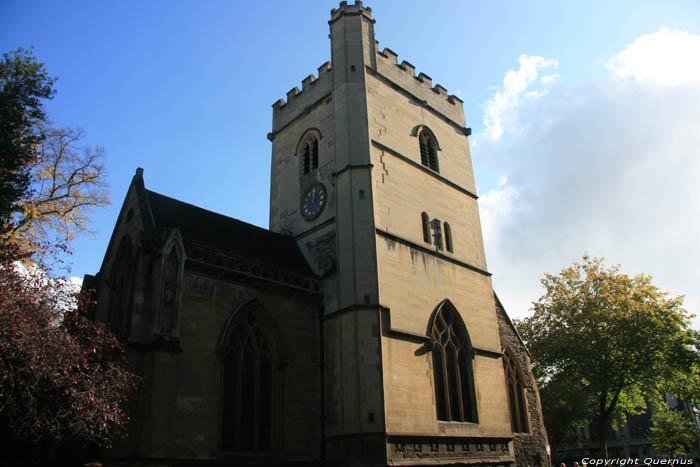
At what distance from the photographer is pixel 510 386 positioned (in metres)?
20.5

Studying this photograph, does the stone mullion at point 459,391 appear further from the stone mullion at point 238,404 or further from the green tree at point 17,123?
the green tree at point 17,123

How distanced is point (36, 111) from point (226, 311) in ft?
30.6

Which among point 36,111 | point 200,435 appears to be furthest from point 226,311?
point 36,111

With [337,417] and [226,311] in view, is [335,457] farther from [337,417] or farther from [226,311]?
[226,311]

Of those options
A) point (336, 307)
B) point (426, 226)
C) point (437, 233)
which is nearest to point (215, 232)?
point (336, 307)

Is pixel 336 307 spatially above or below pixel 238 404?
above

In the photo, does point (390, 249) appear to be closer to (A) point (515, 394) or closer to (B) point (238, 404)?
(B) point (238, 404)

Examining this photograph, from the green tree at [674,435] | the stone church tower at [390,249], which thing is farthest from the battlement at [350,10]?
→ the green tree at [674,435]

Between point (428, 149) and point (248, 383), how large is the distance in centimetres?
1247

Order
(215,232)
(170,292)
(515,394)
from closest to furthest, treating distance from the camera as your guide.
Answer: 1. (170,292)
2. (215,232)
3. (515,394)

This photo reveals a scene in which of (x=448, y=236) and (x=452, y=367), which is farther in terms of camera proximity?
(x=448, y=236)

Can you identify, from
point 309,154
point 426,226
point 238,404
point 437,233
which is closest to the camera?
point 238,404

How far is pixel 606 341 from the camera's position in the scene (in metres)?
24.2

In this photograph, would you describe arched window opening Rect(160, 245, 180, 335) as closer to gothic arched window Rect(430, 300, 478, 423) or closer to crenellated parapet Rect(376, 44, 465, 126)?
gothic arched window Rect(430, 300, 478, 423)
